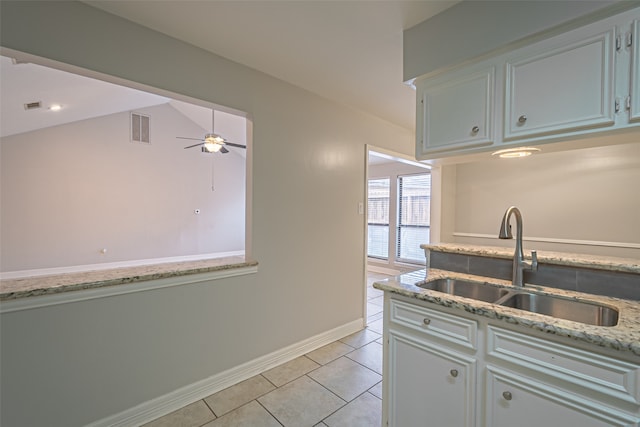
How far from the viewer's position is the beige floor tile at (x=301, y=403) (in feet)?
5.82

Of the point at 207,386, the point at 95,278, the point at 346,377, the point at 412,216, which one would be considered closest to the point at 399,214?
the point at 412,216

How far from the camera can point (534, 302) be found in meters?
1.49

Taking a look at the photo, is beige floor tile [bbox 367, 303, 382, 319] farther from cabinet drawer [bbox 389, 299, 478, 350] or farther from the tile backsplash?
cabinet drawer [bbox 389, 299, 478, 350]

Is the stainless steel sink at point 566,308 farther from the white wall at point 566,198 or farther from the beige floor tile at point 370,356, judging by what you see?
the white wall at point 566,198

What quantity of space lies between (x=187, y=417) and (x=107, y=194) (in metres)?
5.08

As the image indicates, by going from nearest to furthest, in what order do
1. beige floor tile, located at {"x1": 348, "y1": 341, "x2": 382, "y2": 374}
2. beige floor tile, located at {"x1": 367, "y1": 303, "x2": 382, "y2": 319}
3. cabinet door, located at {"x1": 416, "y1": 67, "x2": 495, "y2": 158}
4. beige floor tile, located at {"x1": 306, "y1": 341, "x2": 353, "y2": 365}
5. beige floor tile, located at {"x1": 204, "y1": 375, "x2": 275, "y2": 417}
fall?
cabinet door, located at {"x1": 416, "y1": 67, "x2": 495, "y2": 158} < beige floor tile, located at {"x1": 204, "y1": 375, "x2": 275, "y2": 417} < beige floor tile, located at {"x1": 348, "y1": 341, "x2": 382, "y2": 374} < beige floor tile, located at {"x1": 306, "y1": 341, "x2": 353, "y2": 365} < beige floor tile, located at {"x1": 367, "y1": 303, "x2": 382, "y2": 319}

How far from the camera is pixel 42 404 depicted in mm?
1455

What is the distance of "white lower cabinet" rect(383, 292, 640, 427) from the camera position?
921 millimetres

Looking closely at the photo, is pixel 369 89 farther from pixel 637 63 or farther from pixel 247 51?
pixel 637 63

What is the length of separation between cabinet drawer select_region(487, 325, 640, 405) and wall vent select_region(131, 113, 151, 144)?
6.67m

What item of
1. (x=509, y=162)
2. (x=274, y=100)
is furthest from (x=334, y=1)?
(x=509, y=162)

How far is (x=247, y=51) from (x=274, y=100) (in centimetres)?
46

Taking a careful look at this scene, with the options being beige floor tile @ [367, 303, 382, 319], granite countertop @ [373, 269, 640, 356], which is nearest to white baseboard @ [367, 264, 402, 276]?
beige floor tile @ [367, 303, 382, 319]

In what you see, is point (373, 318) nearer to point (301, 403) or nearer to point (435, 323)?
point (301, 403)
